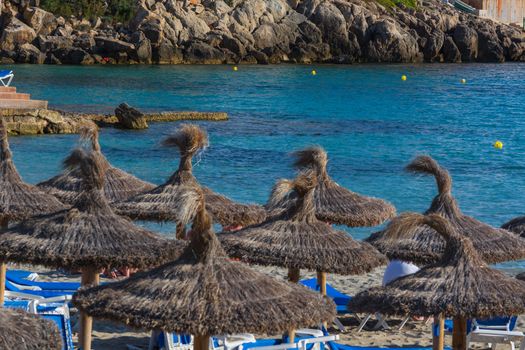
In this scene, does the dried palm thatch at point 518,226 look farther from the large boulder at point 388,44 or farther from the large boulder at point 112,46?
the large boulder at point 388,44

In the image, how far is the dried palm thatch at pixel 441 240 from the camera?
31.8ft

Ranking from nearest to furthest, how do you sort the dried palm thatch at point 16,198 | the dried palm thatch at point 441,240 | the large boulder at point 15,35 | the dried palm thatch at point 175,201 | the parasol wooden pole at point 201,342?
1. the parasol wooden pole at point 201,342
2. the dried palm thatch at point 441,240
3. the dried palm thatch at point 16,198
4. the dried palm thatch at point 175,201
5. the large boulder at point 15,35

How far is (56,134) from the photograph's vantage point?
31312 millimetres

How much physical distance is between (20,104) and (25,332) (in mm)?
25962

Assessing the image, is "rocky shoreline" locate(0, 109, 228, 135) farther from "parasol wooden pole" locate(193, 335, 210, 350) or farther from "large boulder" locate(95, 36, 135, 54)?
"large boulder" locate(95, 36, 135, 54)

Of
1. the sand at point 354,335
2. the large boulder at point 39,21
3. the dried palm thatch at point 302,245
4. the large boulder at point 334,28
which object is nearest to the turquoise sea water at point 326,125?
the large boulder at point 334,28

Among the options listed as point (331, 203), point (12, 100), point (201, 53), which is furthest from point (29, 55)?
point (331, 203)

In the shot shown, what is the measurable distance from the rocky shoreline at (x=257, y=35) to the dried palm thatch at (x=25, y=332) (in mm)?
59647

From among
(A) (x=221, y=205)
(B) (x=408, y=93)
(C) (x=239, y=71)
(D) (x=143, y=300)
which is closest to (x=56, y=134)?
(A) (x=221, y=205)

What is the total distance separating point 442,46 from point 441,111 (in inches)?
1331

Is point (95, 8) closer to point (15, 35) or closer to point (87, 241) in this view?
point (15, 35)

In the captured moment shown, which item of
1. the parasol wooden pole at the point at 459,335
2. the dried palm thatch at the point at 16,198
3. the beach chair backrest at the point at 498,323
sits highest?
the dried palm thatch at the point at 16,198

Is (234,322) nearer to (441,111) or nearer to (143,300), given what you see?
(143,300)

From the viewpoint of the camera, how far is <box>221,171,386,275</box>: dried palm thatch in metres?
9.00
